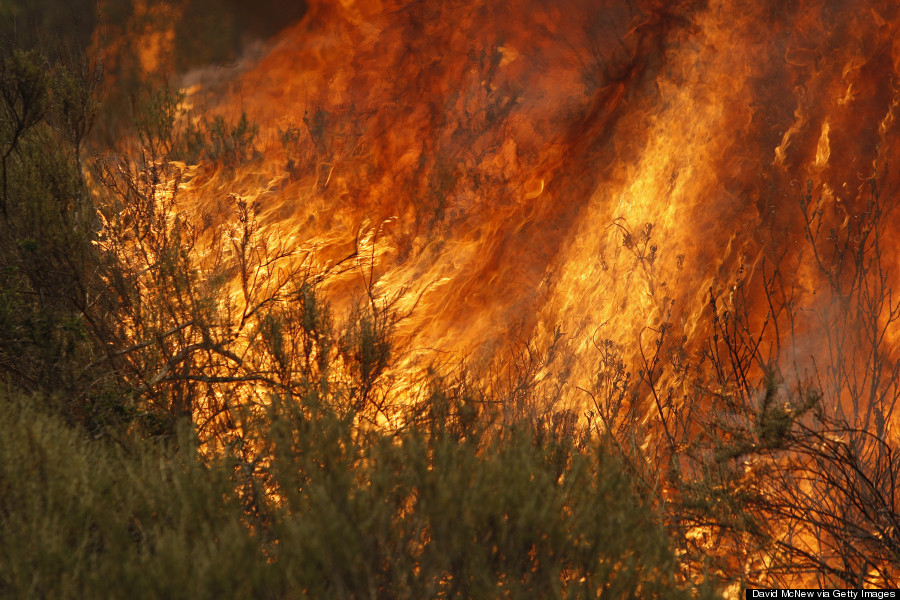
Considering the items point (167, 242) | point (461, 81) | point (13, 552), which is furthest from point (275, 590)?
point (461, 81)

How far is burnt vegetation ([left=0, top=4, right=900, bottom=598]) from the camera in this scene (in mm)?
3756

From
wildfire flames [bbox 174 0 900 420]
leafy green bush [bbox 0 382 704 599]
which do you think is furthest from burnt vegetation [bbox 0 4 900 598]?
wildfire flames [bbox 174 0 900 420]

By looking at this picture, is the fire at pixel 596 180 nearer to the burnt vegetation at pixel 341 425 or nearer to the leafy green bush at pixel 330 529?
the burnt vegetation at pixel 341 425

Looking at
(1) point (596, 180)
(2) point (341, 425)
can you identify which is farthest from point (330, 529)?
(1) point (596, 180)

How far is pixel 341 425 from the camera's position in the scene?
14.0 feet

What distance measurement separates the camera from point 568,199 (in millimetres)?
7930

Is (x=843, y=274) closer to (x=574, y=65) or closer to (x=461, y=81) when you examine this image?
(x=574, y=65)

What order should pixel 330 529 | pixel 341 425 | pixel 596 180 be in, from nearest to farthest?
1. pixel 330 529
2. pixel 341 425
3. pixel 596 180

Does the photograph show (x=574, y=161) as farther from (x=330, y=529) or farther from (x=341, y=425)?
(x=330, y=529)

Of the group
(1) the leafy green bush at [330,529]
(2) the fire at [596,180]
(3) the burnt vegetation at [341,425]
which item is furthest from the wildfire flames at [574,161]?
(1) the leafy green bush at [330,529]

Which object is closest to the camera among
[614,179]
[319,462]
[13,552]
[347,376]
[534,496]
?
[13,552]

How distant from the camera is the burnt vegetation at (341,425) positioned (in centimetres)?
376

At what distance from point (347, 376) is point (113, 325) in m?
2.50

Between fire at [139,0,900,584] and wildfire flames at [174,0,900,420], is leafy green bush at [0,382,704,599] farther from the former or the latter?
wildfire flames at [174,0,900,420]
